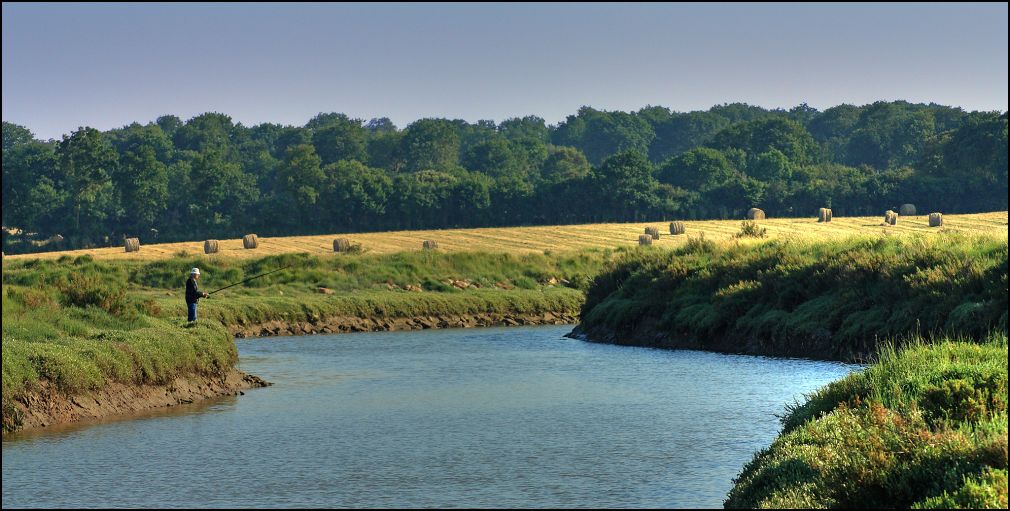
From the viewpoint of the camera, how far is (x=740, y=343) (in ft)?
149

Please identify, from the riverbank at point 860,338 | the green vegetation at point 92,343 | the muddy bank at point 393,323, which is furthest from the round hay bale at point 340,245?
the green vegetation at point 92,343

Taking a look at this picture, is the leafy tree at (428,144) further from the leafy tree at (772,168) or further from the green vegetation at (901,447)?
the green vegetation at (901,447)

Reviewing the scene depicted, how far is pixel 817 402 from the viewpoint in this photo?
23.3 metres

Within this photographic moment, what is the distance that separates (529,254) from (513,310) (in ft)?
61.1

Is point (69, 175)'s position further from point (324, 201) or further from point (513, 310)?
point (513, 310)

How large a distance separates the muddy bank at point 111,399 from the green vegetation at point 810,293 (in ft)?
58.0

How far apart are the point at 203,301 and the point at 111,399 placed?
96.9 ft

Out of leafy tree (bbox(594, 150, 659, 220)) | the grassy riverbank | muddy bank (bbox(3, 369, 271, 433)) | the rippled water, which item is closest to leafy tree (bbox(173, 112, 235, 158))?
leafy tree (bbox(594, 150, 659, 220))

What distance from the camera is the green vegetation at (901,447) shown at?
1566cm

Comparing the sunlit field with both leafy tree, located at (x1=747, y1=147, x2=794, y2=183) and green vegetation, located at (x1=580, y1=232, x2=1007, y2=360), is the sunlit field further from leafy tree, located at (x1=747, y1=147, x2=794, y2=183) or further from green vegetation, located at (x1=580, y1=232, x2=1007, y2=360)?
leafy tree, located at (x1=747, y1=147, x2=794, y2=183)

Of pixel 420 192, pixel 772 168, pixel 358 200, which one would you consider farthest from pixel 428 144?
pixel 772 168

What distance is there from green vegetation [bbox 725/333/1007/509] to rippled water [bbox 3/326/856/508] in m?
1.82

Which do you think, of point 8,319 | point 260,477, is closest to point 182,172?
point 8,319

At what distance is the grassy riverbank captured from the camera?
2995 cm
